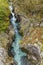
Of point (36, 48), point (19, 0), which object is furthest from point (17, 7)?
point (36, 48)

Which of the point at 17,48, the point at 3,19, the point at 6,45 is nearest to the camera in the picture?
the point at 6,45

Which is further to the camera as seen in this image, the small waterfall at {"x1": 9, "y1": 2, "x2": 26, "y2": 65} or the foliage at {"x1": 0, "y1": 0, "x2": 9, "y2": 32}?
the foliage at {"x1": 0, "y1": 0, "x2": 9, "y2": 32}

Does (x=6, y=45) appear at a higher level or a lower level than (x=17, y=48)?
higher

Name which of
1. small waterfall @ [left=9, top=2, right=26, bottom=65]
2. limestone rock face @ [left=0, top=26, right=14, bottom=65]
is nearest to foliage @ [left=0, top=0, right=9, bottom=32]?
limestone rock face @ [left=0, top=26, right=14, bottom=65]

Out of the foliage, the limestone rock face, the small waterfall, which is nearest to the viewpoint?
the limestone rock face

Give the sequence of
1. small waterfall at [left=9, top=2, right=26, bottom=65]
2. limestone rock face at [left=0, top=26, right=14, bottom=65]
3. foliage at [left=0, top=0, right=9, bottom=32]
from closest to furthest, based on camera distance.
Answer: limestone rock face at [left=0, top=26, right=14, bottom=65], small waterfall at [left=9, top=2, right=26, bottom=65], foliage at [left=0, top=0, right=9, bottom=32]

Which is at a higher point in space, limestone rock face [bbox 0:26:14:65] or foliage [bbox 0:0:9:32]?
foliage [bbox 0:0:9:32]

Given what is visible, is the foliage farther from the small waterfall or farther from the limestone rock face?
the small waterfall

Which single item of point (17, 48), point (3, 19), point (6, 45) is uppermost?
point (3, 19)

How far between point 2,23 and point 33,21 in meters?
5.01

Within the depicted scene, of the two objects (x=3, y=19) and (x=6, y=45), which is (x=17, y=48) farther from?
(x=3, y=19)

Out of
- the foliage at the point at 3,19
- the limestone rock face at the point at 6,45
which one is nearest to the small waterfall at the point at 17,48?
the limestone rock face at the point at 6,45

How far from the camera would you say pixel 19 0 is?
41656mm

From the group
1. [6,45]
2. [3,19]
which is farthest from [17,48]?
[3,19]
